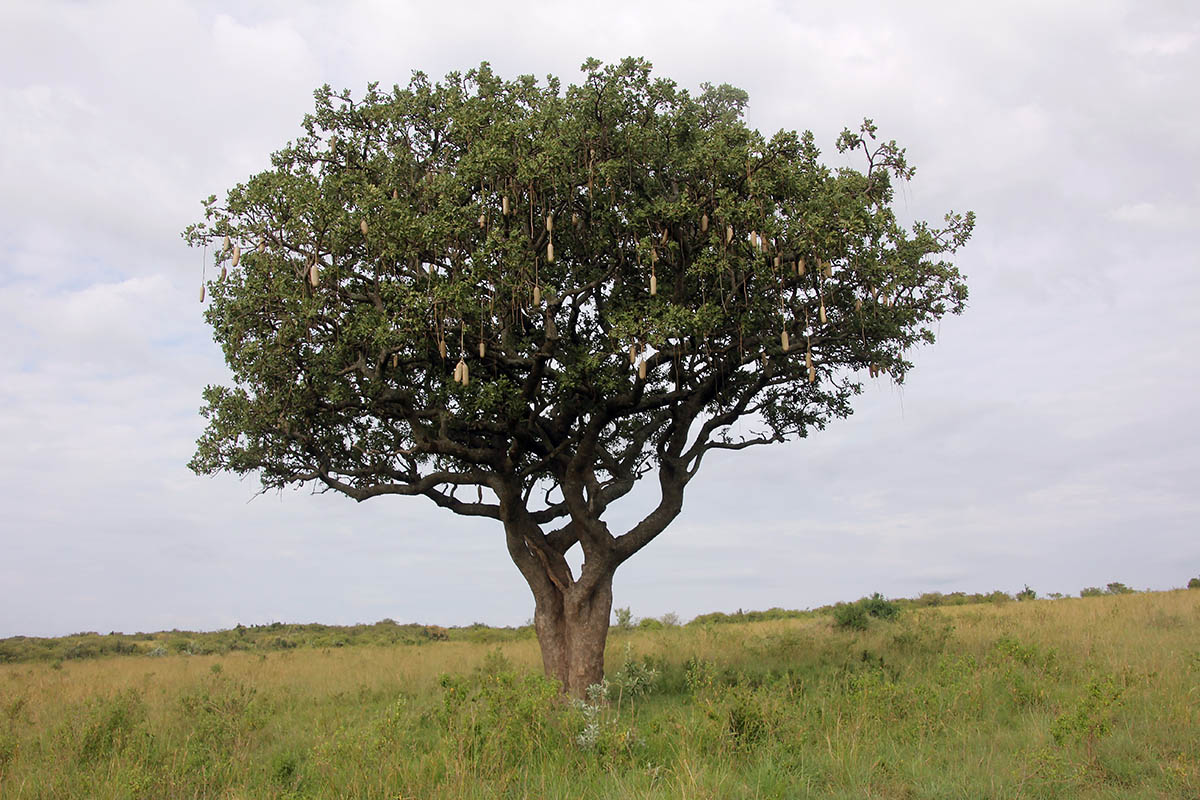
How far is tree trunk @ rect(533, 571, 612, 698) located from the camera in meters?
16.0

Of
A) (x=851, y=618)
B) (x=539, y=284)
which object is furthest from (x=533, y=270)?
(x=851, y=618)

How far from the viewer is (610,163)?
43.7 ft

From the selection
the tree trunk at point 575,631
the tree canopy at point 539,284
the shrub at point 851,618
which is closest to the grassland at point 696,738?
the tree trunk at point 575,631

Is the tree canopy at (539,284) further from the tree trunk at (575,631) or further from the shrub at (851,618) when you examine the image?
the shrub at (851,618)

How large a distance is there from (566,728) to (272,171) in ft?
38.8

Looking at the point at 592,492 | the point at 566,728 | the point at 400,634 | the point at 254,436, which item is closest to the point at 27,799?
the point at 566,728

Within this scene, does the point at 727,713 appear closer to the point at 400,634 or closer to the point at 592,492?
the point at 592,492

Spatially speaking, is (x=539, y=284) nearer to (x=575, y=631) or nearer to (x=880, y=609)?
(x=575, y=631)

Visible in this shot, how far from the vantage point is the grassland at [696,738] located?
28.2 feet

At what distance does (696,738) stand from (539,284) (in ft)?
25.4

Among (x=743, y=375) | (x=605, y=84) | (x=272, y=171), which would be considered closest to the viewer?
(x=605, y=84)

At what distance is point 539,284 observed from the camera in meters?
13.8

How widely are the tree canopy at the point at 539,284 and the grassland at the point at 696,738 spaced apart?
16.0ft

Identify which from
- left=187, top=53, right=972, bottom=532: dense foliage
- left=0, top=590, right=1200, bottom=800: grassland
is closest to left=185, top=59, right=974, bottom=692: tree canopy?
left=187, top=53, right=972, bottom=532: dense foliage
